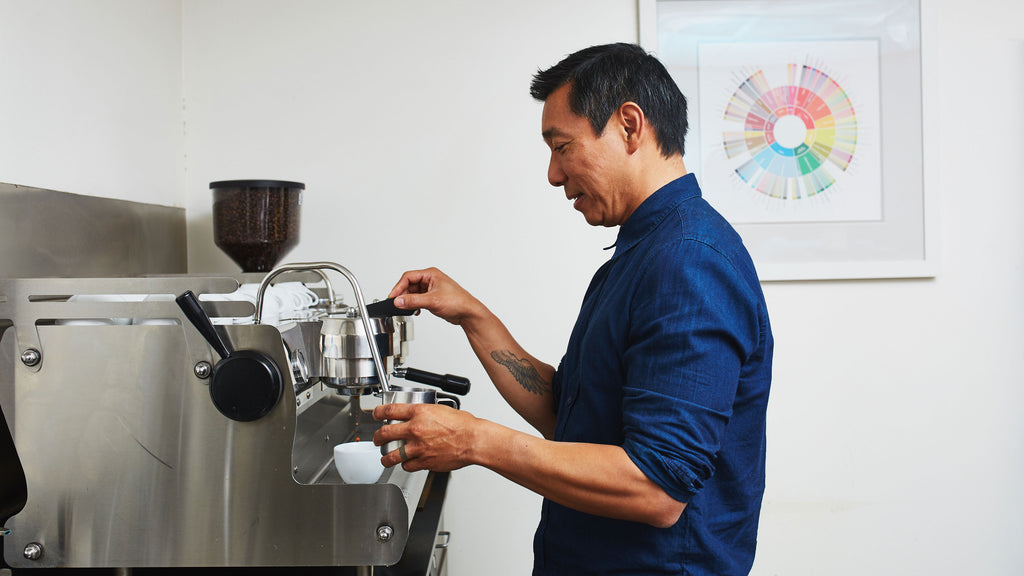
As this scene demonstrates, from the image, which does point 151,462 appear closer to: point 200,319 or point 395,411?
point 200,319

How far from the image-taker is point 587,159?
3.36ft

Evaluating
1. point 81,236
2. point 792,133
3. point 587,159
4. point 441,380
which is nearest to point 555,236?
point 792,133

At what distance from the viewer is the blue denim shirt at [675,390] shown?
0.84 m

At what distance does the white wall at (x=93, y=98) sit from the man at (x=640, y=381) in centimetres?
81

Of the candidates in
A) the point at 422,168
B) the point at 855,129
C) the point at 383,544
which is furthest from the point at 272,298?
the point at 855,129

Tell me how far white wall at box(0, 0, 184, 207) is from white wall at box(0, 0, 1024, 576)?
0.05 m

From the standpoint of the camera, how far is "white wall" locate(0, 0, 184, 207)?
123cm

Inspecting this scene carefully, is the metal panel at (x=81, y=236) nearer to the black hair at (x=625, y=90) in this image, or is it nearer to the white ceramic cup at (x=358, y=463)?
the white ceramic cup at (x=358, y=463)

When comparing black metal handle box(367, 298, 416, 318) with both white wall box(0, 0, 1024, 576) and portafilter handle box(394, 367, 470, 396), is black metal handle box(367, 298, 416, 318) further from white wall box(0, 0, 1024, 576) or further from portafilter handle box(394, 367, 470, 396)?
white wall box(0, 0, 1024, 576)

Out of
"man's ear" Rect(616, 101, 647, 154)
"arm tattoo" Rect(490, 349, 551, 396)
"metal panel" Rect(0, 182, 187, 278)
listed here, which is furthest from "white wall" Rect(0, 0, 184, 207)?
"man's ear" Rect(616, 101, 647, 154)

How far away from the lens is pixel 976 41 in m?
1.95

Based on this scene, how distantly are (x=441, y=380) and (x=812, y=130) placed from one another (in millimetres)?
1236

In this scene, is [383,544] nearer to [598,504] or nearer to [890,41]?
[598,504]

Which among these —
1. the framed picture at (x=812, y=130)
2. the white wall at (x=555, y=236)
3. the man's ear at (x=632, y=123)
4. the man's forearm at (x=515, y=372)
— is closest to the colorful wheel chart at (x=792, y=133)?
the framed picture at (x=812, y=130)
